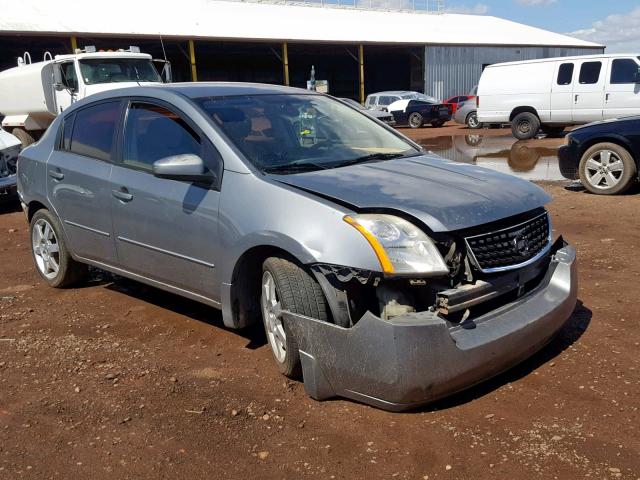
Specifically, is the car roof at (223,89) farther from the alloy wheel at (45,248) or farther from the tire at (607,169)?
the tire at (607,169)

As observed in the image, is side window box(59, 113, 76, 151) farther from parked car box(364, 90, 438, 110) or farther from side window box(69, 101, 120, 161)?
parked car box(364, 90, 438, 110)

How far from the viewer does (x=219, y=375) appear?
3.80 m

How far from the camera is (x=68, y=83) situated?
46.1ft

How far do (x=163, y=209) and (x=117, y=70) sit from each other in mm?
11239

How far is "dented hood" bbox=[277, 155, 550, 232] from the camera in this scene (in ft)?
10.4

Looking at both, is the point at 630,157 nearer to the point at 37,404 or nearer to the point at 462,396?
the point at 462,396

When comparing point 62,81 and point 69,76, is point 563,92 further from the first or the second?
point 62,81

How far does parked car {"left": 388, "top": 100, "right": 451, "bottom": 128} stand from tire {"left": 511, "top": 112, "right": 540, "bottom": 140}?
8861 mm

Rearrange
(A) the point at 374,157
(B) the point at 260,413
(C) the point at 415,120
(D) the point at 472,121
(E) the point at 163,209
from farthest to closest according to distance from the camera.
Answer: (C) the point at 415,120 → (D) the point at 472,121 → (A) the point at 374,157 → (E) the point at 163,209 → (B) the point at 260,413

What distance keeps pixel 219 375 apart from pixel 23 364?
1.34 metres

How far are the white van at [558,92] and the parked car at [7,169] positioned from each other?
13.0 metres

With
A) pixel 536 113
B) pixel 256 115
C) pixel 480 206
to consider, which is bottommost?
pixel 536 113

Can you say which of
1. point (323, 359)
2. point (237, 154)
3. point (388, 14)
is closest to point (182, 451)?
point (323, 359)

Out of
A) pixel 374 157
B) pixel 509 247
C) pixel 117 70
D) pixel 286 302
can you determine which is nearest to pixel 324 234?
pixel 286 302
